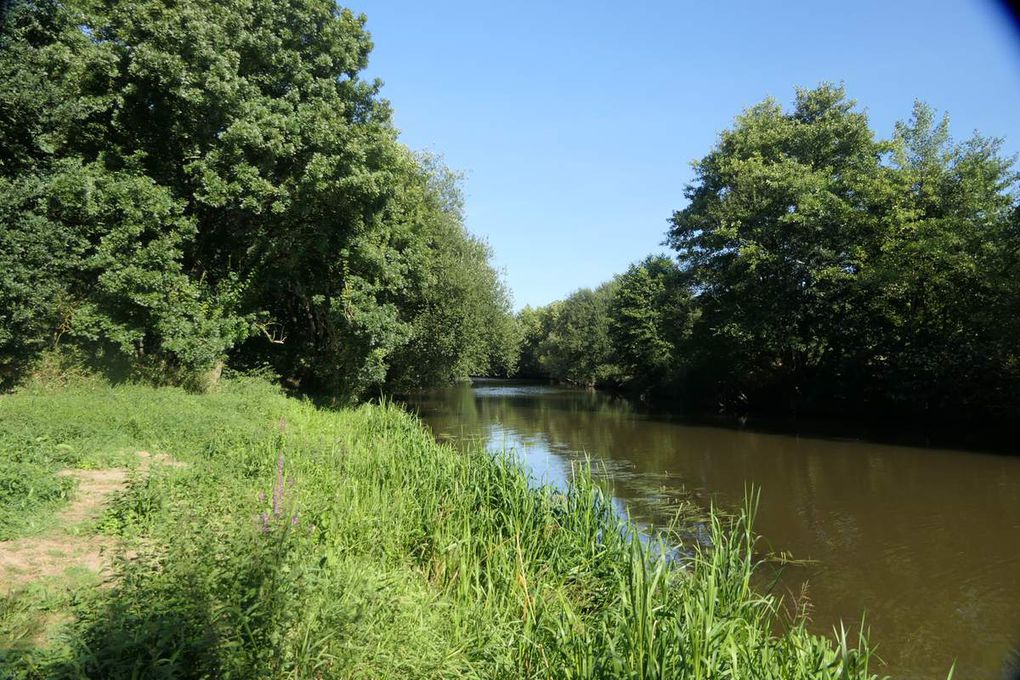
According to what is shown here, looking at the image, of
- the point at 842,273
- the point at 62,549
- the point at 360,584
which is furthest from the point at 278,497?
the point at 842,273

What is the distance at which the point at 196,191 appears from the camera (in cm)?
1667

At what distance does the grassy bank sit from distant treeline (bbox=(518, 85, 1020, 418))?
18.6 m

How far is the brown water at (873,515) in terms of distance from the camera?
6980mm

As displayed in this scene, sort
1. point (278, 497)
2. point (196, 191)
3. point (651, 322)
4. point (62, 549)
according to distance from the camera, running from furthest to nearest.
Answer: point (651, 322)
point (196, 191)
point (62, 549)
point (278, 497)

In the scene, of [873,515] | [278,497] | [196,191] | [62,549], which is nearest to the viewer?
[278,497]

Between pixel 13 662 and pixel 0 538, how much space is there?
9.75 ft

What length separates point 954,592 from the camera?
7.96m

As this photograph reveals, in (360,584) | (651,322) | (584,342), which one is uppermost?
(651,322)

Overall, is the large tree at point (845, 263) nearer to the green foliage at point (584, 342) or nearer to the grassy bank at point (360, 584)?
the grassy bank at point (360, 584)

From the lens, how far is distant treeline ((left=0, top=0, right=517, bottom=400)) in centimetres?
1372

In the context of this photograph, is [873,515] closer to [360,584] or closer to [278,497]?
[360,584]

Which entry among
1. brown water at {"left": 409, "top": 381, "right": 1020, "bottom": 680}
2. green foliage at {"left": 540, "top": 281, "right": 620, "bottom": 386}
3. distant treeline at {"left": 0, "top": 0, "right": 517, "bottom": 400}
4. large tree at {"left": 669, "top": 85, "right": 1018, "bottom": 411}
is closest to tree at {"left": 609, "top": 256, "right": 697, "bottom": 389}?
large tree at {"left": 669, "top": 85, "right": 1018, "bottom": 411}

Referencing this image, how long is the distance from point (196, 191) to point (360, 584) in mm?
15082

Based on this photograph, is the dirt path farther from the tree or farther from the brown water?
the tree
